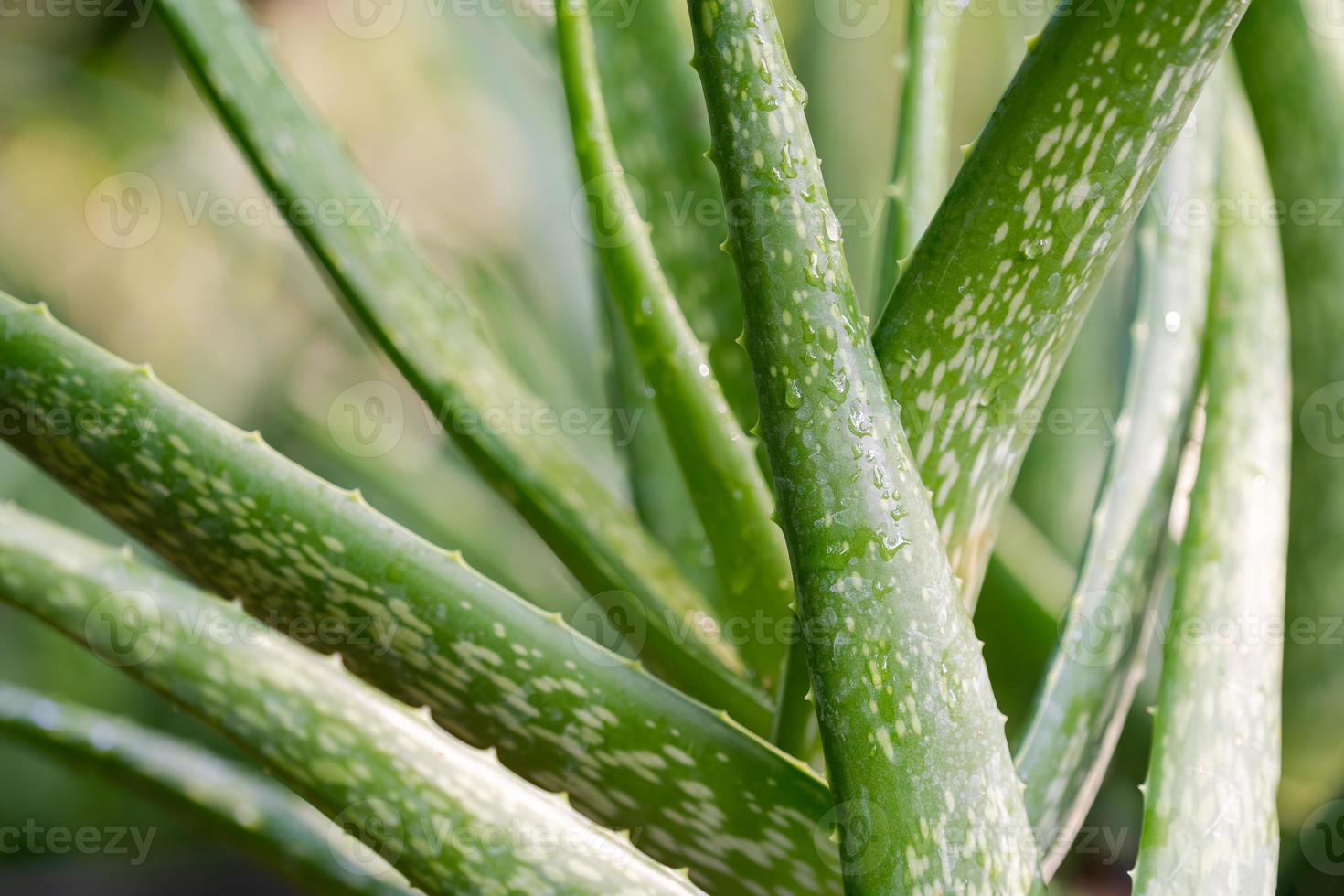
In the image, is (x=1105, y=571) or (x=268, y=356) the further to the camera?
(x=268, y=356)

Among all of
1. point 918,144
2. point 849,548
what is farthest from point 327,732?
point 918,144

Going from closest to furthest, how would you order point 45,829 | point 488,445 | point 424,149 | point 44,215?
point 488,445 < point 45,829 < point 44,215 < point 424,149

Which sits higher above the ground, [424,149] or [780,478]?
[424,149]

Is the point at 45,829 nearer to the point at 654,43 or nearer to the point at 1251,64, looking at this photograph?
the point at 654,43

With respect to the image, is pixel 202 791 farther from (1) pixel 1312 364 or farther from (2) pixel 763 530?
(1) pixel 1312 364

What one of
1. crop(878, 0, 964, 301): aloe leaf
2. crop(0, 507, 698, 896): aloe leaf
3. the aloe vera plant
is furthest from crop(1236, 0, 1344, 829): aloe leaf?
crop(0, 507, 698, 896): aloe leaf

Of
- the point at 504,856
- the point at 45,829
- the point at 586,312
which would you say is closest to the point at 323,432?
the point at 586,312

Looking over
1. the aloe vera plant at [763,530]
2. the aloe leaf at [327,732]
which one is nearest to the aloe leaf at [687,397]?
the aloe vera plant at [763,530]
